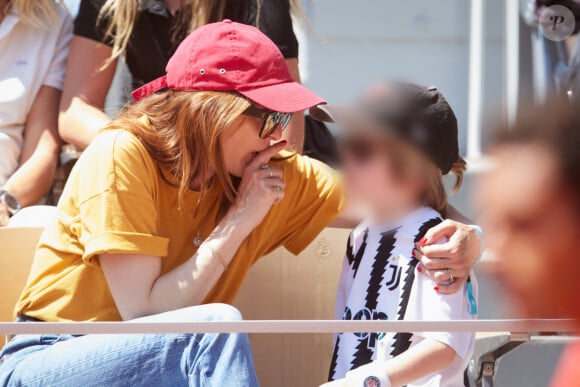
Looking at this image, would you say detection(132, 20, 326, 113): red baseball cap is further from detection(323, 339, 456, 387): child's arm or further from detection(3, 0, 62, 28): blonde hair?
detection(3, 0, 62, 28): blonde hair

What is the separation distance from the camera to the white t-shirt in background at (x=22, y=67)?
2.11 meters

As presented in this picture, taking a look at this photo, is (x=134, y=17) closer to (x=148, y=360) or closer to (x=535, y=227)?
(x=148, y=360)

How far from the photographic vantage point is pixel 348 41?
3.78ft

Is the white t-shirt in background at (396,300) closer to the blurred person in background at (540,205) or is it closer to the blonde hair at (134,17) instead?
the blonde hair at (134,17)

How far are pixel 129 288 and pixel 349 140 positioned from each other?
2.17 feet

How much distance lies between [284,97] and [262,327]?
518 millimetres

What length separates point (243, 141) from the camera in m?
1.66

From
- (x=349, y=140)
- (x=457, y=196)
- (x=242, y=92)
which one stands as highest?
(x=349, y=140)

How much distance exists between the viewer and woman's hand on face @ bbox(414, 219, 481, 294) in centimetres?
154

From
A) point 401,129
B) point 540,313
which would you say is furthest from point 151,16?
point 540,313

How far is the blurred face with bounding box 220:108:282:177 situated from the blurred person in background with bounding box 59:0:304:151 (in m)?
0.42

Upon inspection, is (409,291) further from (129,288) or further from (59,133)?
(59,133)

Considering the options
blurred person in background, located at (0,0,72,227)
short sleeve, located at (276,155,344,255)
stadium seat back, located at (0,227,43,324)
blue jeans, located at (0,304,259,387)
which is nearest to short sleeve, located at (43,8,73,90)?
blurred person in background, located at (0,0,72,227)

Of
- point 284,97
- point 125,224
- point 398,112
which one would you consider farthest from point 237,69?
point 398,112
